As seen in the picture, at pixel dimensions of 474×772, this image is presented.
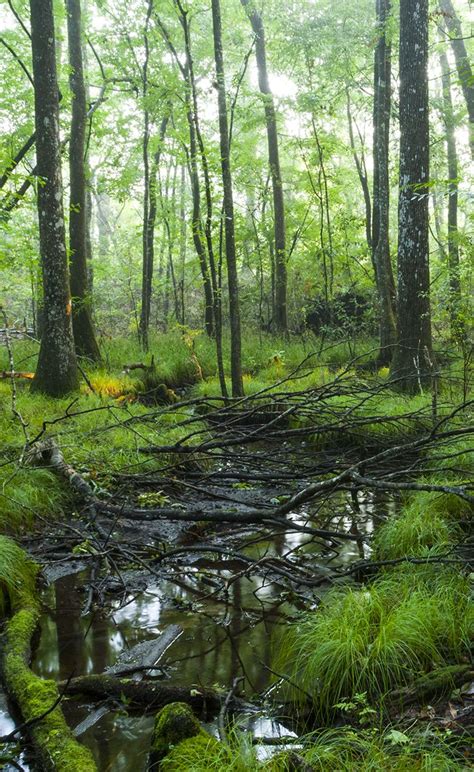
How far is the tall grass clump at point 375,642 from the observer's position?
3205 mm

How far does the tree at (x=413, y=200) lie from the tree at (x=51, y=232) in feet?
18.4

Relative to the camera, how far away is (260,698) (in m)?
3.32

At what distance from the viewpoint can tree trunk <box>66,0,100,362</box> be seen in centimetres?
1243

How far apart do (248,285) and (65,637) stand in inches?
721

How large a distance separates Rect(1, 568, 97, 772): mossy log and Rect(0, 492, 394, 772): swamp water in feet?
0.45

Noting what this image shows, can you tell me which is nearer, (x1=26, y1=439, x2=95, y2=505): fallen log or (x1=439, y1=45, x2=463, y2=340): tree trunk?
(x1=26, y1=439, x2=95, y2=505): fallen log

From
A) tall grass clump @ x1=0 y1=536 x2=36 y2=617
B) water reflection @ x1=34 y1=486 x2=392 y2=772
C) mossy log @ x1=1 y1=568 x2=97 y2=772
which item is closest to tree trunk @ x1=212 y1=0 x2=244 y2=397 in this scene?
water reflection @ x1=34 y1=486 x2=392 y2=772

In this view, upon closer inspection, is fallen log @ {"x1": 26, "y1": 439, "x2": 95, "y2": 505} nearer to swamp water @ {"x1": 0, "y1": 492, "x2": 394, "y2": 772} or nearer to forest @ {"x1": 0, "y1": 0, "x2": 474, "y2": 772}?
forest @ {"x1": 0, "y1": 0, "x2": 474, "y2": 772}

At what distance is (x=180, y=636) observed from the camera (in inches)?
160

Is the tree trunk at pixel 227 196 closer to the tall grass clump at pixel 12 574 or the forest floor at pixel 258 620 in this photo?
the forest floor at pixel 258 620

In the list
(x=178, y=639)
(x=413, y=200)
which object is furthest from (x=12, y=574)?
(x=413, y=200)

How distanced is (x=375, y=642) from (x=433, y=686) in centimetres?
38

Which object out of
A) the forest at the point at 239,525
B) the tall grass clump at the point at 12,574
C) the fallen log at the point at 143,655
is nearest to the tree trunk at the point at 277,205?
the forest at the point at 239,525

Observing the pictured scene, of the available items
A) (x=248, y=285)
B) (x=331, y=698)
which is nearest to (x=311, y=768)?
(x=331, y=698)
